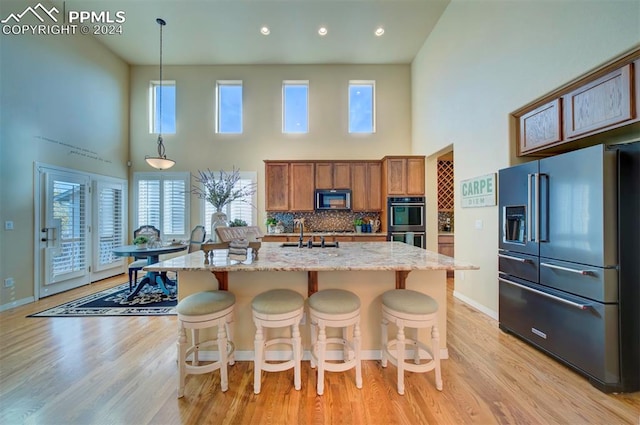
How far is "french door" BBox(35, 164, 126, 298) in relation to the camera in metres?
3.75

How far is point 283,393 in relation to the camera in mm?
1741

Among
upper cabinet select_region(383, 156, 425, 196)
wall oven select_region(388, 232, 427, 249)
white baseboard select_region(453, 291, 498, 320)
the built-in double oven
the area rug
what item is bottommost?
the area rug

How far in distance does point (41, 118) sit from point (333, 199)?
5.01 m

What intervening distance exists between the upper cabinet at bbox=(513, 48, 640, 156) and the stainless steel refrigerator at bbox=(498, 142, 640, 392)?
28 cm

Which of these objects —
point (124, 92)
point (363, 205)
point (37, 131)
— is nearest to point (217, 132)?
point (124, 92)

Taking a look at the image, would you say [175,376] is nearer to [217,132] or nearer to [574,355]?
[574,355]

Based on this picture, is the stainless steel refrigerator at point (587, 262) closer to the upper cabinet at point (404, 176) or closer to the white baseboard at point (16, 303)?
the upper cabinet at point (404, 176)

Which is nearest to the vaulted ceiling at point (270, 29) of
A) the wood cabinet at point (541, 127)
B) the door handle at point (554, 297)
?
the wood cabinet at point (541, 127)

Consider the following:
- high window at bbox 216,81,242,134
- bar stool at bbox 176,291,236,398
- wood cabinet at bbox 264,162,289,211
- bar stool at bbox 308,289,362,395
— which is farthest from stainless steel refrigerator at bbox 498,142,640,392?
high window at bbox 216,81,242,134

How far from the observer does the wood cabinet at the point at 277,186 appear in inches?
201

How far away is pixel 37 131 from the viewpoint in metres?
3.71

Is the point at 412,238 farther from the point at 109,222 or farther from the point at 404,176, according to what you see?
the point at 109,222

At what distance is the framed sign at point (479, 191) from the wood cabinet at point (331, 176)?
2.20 meters

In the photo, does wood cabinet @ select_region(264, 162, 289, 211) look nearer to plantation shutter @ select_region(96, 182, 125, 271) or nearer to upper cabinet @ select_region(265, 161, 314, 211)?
upper cabinet @ select_region(265, 161, 314, 211)
